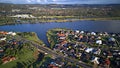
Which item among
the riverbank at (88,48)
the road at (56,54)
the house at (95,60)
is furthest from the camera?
the riverbank at (88,48)

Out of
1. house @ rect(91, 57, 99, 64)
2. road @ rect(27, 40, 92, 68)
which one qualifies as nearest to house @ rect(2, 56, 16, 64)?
road @ rect(27, 40, 92, 68)

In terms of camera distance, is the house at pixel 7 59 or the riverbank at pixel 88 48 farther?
the riverbank at pixel 88 48

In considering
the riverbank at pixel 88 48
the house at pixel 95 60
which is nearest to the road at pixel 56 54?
the riverbank at pixel 88 48

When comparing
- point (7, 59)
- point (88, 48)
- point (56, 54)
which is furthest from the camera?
point (88, 48)

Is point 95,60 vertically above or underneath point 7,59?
underneath

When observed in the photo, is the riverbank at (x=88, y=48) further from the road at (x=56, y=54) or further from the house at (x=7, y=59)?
the house at (x=7, y=59)

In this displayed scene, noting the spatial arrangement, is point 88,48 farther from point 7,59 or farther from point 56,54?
point 7,59

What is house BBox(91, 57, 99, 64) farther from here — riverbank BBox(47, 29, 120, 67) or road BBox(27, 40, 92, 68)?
road BBox(27, 40, 92, 68)

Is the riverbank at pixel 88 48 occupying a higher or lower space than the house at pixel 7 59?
lower

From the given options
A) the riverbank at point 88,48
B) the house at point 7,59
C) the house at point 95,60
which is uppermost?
the house at point 7,59

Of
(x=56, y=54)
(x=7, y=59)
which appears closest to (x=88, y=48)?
(x=56, y=54)

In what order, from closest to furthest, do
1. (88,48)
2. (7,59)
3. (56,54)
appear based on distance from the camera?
(7,59) < (56,54) < (88,48)

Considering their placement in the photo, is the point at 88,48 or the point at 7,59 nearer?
the point at 7,59
